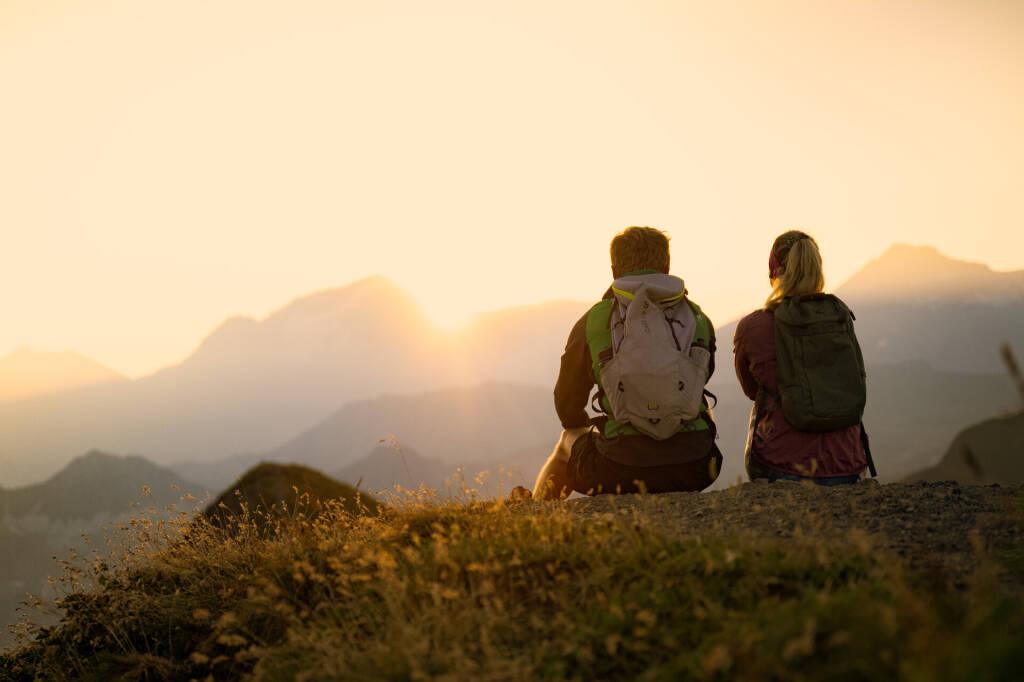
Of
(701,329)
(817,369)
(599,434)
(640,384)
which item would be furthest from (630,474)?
(817,369)

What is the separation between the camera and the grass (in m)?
3.04

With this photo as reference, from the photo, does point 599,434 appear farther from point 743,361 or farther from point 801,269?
point 801,269

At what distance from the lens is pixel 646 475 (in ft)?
21.2

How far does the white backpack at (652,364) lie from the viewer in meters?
6.02

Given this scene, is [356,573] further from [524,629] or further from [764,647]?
[764,647]

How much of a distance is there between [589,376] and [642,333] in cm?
75

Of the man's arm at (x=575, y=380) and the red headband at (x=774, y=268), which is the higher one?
the red headband at (x=774, y=268)

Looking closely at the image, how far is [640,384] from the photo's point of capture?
603cm

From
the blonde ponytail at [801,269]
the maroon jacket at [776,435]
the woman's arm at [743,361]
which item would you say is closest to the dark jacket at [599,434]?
the woman's arm at [743,361]

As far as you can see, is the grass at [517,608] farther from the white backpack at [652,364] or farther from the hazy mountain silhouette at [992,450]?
the hazy mountain silhouette at [992,450]

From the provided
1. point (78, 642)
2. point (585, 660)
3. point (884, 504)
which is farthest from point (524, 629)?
point (78, 642)

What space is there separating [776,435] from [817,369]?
2.22 ft

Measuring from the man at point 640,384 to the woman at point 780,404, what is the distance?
40cm

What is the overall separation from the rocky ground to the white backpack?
69 cm
